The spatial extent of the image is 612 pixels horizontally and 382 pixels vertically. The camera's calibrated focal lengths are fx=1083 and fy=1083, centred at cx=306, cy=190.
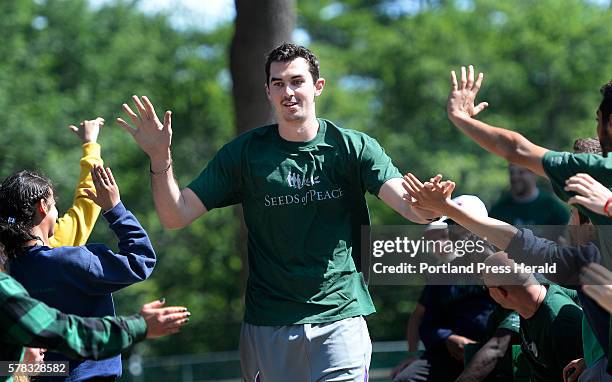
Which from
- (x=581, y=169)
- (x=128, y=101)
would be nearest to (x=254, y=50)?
(x=581, y=169)

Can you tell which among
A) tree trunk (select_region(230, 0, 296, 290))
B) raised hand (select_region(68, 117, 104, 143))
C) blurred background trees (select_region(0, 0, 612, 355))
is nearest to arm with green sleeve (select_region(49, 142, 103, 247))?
raised hand (select_region(68, 117, 104, 143))

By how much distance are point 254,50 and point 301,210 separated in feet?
9.15

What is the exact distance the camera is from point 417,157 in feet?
86.1

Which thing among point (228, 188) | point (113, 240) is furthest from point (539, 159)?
point (113, 240)

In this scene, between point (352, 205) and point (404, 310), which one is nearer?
point (352, 205)

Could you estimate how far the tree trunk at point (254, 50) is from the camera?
7836 mm

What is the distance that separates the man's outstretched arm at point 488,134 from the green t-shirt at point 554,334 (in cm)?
115

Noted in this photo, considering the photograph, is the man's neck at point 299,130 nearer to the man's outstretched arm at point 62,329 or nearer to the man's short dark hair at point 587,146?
the man's short dark hair at point 587,146

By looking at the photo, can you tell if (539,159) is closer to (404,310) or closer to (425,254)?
(425,254)

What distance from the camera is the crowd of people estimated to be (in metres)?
4.93

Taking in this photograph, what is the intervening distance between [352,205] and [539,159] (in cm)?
129

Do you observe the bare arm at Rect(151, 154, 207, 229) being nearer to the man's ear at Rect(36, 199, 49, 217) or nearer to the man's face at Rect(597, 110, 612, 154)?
the man's ear at Rect(36, 199, 49, 217)

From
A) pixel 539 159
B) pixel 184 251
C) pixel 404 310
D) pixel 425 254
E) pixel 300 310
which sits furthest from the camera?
pixel 184 251

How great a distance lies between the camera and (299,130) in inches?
215
